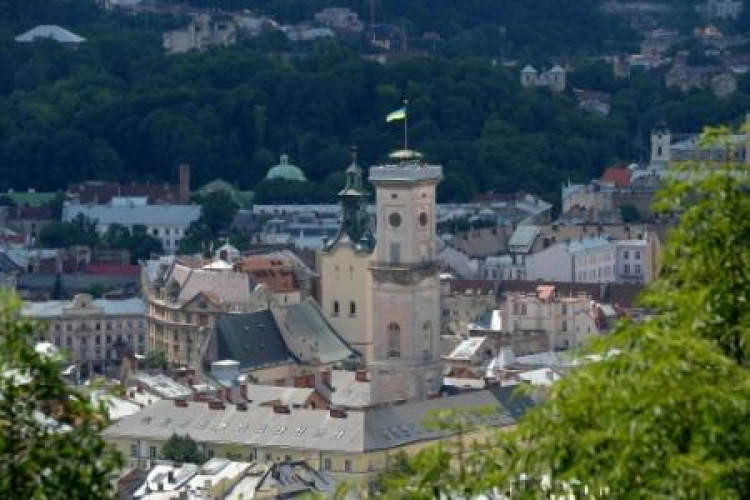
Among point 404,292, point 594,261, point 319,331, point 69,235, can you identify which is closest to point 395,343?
point 404,292

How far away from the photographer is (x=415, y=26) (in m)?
133

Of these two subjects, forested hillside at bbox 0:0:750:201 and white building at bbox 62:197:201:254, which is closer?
white building at bbox 62:197:201:254

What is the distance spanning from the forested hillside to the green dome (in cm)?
87

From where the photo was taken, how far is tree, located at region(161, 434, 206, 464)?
1753 inches

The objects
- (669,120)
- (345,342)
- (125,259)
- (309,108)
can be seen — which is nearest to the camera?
(345,342)

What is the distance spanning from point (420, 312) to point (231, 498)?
1050 cm

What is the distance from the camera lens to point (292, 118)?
99000 mm

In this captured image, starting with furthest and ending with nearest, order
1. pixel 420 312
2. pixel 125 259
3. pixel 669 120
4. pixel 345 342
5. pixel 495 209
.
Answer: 1. pixel 669 120
2. pixel 495 209
3. pixel 125 259
4. pixel 345 342
5. pixel 420 312

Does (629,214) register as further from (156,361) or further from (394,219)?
(394,219)

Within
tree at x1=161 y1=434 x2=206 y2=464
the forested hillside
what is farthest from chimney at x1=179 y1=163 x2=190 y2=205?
tree at x1=161 y1=434 x2=206 y2=464

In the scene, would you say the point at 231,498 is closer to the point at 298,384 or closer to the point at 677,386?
the point at 298,384

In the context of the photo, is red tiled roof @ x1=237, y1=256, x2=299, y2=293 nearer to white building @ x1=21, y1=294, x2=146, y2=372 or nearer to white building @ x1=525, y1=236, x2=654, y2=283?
white building @ x1=21, y1=294, x2=146, y2=372

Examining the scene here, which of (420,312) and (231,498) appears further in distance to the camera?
(420,312)

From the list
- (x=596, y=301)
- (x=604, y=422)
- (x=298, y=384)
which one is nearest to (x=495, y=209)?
(x=596, y=301)
